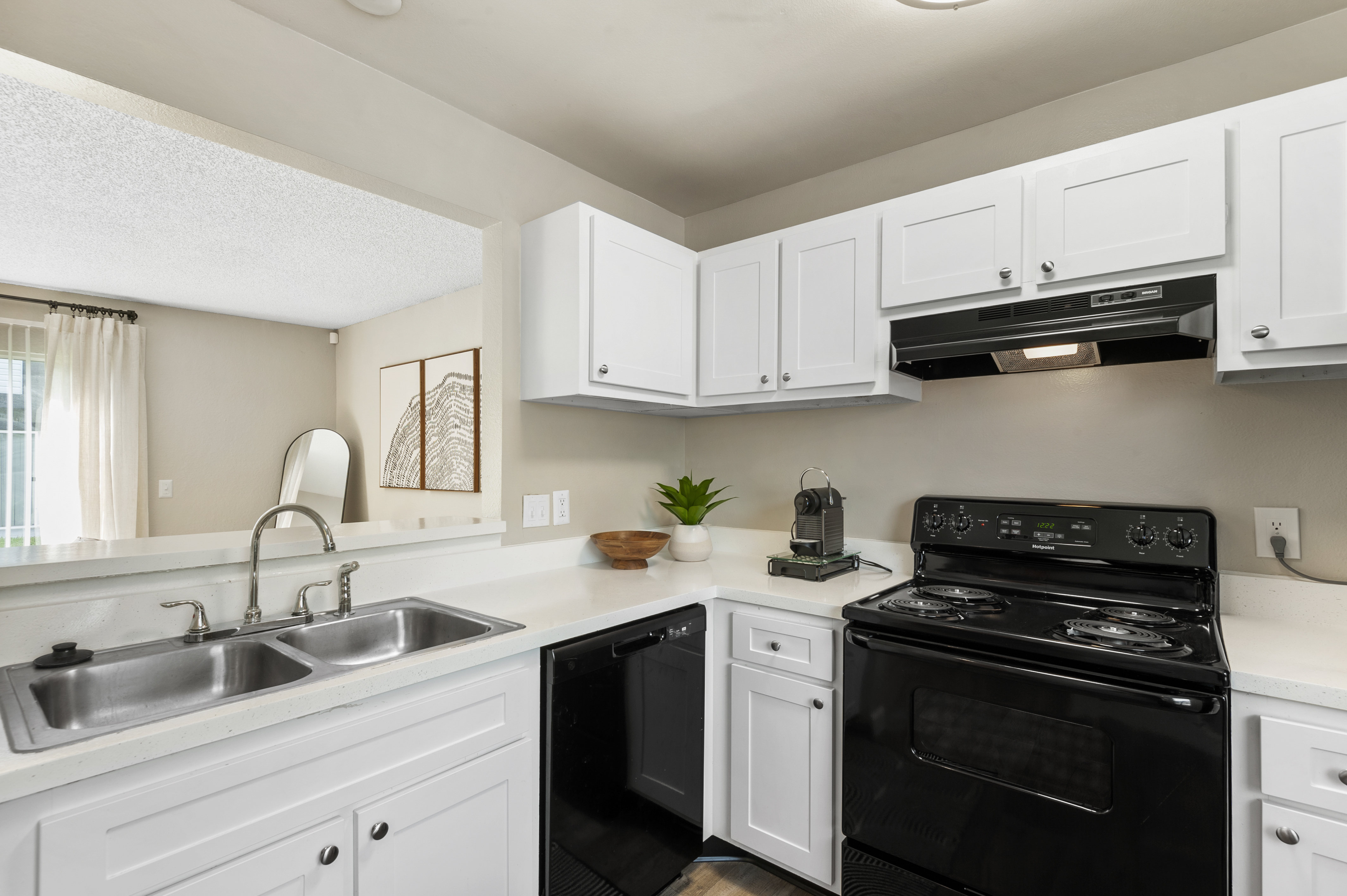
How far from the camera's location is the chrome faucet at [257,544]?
1.49m

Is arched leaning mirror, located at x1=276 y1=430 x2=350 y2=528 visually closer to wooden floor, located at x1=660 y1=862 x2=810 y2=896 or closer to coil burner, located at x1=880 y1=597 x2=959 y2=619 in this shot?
wooden floor, located at x1=660 y1=862 x2=810 y2=896

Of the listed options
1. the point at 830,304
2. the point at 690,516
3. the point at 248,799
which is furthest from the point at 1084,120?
the point at 248,799

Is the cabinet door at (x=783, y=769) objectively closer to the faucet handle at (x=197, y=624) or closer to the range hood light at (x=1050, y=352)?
the range hood light at (x=1050, y=352)

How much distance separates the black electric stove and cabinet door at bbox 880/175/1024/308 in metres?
0.72

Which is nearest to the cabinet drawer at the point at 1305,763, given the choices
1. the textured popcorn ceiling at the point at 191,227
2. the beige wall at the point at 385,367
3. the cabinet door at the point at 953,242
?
the cabinet door at the point at 953,242

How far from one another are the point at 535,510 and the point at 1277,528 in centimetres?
218

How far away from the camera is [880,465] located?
238 cm

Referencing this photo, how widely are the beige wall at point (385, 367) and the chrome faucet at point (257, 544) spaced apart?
2.46 meters

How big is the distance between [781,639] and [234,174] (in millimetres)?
2933

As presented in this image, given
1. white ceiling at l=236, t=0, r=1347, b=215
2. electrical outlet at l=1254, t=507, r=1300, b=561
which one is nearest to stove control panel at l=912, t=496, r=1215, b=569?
electrical outlet at l=1254, t=507, r=1300, b=561

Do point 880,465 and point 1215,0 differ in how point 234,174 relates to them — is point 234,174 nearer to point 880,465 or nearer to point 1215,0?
point 880,465

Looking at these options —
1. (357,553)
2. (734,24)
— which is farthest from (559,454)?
(734,24)

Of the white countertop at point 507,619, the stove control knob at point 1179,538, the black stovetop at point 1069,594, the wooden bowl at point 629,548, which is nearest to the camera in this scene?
the white countertop at point 507,619

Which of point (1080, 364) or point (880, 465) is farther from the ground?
point (1080, 364)
